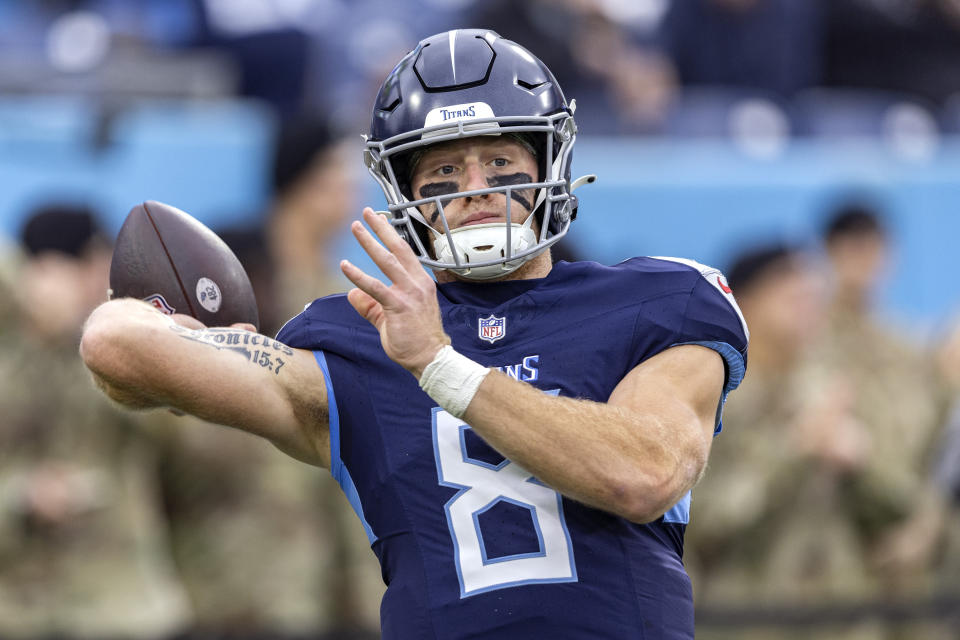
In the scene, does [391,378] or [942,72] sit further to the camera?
[942,72]

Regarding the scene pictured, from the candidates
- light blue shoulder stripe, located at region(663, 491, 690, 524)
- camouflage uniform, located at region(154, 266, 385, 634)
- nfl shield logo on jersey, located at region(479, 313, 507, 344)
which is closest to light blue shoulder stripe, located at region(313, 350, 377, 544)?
nfl shield logo on jersey, located at region(479, 313, 507, 344)

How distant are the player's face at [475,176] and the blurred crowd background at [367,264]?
2577mm

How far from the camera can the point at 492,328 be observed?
124 inches

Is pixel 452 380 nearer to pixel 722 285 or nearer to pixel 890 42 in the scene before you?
pixel 722 285

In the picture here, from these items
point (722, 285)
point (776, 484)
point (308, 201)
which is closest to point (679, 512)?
point (722, 285)

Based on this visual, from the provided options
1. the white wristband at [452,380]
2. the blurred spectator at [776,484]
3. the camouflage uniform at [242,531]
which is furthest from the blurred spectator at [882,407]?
the white wristband at [452,380]

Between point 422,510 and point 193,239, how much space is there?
2.64ft

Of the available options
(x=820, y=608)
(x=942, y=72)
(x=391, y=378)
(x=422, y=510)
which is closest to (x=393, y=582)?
(x=422, y=510)

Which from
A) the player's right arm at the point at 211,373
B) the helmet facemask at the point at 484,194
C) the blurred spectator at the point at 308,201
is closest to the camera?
the player's right arm at the point at 211,373

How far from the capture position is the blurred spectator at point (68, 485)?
5.29 m

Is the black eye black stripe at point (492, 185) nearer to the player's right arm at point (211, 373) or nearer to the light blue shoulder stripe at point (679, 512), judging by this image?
the player's right arm at point (211, 373)

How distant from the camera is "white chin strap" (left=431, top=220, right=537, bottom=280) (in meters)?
3.13

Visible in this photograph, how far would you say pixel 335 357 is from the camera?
3.18 metres

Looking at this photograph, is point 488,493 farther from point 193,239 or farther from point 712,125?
point 712,125
